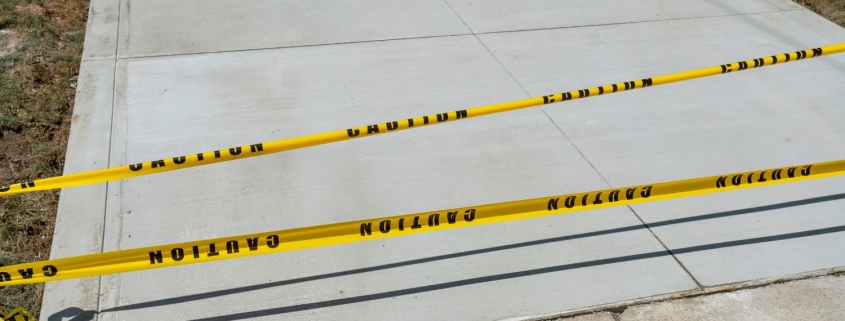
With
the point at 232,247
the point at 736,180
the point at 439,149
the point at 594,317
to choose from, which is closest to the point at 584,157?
the point at 439,149

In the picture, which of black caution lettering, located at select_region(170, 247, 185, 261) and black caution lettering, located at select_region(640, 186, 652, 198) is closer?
black caution lettering, located at select_region(170, 247, 185, 261)

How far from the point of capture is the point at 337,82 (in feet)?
20.9

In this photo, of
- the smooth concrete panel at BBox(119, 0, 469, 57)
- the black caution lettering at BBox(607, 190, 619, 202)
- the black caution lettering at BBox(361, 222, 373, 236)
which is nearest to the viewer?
the black caution lettering at BBox(361, 222, 373, 236)

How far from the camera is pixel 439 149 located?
5516 mm

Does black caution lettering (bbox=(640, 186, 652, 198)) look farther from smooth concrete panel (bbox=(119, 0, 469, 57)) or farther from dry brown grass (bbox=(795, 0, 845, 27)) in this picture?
dry brown grass (bbox=(795, 0, 845, 27))

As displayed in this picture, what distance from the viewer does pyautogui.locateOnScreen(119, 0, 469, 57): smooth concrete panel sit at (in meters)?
7.03

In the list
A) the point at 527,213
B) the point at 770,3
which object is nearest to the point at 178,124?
the point at 527,213

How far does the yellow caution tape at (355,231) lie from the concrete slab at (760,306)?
2.03 feet

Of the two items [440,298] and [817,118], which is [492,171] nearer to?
[440,298]

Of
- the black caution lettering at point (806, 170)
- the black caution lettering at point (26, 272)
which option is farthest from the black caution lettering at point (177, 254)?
the black caution lettering at point (806, 170)

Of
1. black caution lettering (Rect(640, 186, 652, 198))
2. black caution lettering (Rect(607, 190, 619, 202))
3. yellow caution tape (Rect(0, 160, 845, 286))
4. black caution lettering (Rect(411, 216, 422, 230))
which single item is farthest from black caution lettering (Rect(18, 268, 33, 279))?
black caution lettering (Rect(640, 186, 652, 198))

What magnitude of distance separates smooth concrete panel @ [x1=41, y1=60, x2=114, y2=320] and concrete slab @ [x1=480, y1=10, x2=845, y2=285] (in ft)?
11.1

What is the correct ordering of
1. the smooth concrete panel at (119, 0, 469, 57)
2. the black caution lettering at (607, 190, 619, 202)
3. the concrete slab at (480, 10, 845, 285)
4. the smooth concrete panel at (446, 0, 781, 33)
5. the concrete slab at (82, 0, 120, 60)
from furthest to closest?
the smooth concrete panel at (446, 0, 781, 33)
the smooth concrete panel at (119, 0, 469, 57)
the concrete slab at (82, 0, 120, 60)
the concrete slab at (480, 10, 845, 285)
the black caution lettering at (607, 190, 619, 202)

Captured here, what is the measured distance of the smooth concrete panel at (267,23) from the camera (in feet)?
23.1
